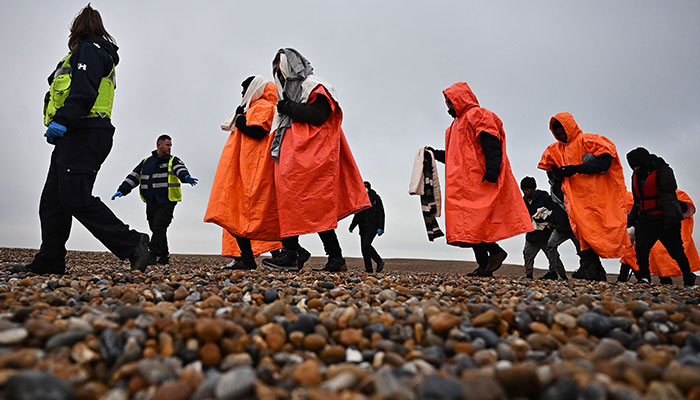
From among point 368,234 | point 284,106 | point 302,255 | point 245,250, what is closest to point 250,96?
point 284,106

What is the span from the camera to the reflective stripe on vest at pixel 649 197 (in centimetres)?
572

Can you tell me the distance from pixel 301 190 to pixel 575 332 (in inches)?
130

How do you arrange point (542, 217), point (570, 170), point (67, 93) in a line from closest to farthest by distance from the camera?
point (67, 93) → point (570, 170) → point (542, 217)

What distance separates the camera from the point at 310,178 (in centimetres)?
460

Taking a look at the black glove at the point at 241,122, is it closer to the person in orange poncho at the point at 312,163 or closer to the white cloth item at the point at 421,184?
the person in orange poncho at the point at 312,163

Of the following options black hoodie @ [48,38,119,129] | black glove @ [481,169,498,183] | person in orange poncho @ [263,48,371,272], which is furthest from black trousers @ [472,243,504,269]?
black hoodie @ [48,38,119,129]

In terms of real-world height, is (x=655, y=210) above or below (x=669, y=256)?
above

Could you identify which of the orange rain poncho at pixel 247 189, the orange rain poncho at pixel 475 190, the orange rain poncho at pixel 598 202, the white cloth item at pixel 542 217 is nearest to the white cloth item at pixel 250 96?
the orange rain poncho at pixel 247 189

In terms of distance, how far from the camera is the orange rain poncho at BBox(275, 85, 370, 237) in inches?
179

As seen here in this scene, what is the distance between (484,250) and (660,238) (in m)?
2.50

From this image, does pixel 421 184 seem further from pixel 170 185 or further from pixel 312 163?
pixel 170 185

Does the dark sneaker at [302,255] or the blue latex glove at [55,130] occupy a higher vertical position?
the blue latex glove at [55,130]

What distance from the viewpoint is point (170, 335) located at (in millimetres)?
1388

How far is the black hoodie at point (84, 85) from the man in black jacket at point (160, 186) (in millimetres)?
3631
